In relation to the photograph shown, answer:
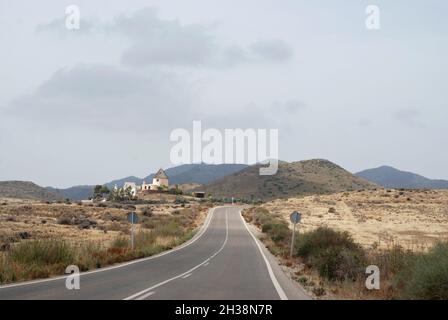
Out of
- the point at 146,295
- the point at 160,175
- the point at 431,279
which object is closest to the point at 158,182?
the point at 160,175

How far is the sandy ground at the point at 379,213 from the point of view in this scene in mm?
55719

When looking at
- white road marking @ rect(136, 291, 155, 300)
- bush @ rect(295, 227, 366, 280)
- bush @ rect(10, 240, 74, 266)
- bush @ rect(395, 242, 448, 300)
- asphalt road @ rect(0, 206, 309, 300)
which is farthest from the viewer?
bush @ rect(10, 240, 74, 266)

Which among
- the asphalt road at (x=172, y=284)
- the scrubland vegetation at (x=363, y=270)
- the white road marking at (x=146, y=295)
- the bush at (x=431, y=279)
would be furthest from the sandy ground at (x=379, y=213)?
the white road marking at (x=146, y=295)

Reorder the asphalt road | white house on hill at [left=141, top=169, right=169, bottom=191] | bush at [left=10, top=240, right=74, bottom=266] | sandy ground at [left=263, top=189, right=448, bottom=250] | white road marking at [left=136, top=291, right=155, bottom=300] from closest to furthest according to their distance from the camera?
white road marking at [left=136, top=291, right=155, bottom=300], the asphalt road, bush at [left=10, top=240, right=74, bottom=266], sandy ground at [left=263, top=189, right=448, bottom=250], white house on hill at [left=141, top=169, right=169, bottom=191]

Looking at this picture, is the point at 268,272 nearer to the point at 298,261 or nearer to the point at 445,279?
A: the point at 298,261

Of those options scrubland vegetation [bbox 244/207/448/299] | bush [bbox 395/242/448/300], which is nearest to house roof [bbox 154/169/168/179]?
scrubland vegetation [bbox 244/207/448/299]

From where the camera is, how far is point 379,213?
80750 millimetres

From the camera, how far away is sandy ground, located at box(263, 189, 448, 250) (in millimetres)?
55719

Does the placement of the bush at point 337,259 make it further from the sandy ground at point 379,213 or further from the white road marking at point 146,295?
→ the sandy ground at point 379,213

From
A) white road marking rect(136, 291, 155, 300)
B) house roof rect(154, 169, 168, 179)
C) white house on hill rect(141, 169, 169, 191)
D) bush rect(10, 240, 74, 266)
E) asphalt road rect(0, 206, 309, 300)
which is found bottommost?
asphalt road rect(0, 206, 309, 300)

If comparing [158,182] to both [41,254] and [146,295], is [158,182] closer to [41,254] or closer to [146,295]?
[41,254]

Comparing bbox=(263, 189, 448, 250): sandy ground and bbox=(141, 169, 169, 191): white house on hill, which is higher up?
bbox=(141, 169, 169, 191): white house on hill

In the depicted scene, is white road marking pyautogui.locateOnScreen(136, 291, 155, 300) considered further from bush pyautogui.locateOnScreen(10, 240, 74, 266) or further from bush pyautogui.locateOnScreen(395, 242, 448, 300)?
bush pyautogui.locateOnScreen(10, 240, 74, 266)
